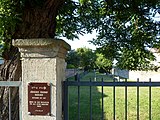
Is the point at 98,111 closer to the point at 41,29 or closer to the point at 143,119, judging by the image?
the point at 143,119

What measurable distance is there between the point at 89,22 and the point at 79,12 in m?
0.42

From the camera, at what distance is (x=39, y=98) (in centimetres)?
356

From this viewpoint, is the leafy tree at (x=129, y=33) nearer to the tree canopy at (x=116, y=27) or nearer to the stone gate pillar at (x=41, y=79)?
the tree canopy at (x=116, y=27)

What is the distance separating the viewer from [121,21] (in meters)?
6.75

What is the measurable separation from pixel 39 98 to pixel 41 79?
0.80 feet

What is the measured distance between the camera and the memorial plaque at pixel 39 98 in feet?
11.7

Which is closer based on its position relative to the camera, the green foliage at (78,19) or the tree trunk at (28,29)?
the tree trunk at (28,29)

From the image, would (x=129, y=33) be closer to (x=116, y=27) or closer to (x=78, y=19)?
(x=116, y=27)

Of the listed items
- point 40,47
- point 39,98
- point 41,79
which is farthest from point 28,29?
Answer: point 39,98

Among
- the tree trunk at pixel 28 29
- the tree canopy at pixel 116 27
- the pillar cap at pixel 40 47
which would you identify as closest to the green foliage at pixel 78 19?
the tree canopy at pixel 116 27

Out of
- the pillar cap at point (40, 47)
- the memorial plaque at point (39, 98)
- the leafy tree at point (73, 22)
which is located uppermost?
Result: the leafy tree at point (73, 22)

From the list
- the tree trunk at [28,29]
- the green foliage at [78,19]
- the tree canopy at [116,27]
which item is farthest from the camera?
the green foliage at [78,19]

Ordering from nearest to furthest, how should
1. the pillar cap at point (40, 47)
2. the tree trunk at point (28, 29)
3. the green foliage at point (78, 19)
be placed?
the pillar cap at point (40, 47)
the tree trunk at point (28, 29)
the green foliage at point (78, 19)

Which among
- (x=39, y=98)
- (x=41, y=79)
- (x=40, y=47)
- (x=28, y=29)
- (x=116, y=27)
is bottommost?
(x=39, y=98)
